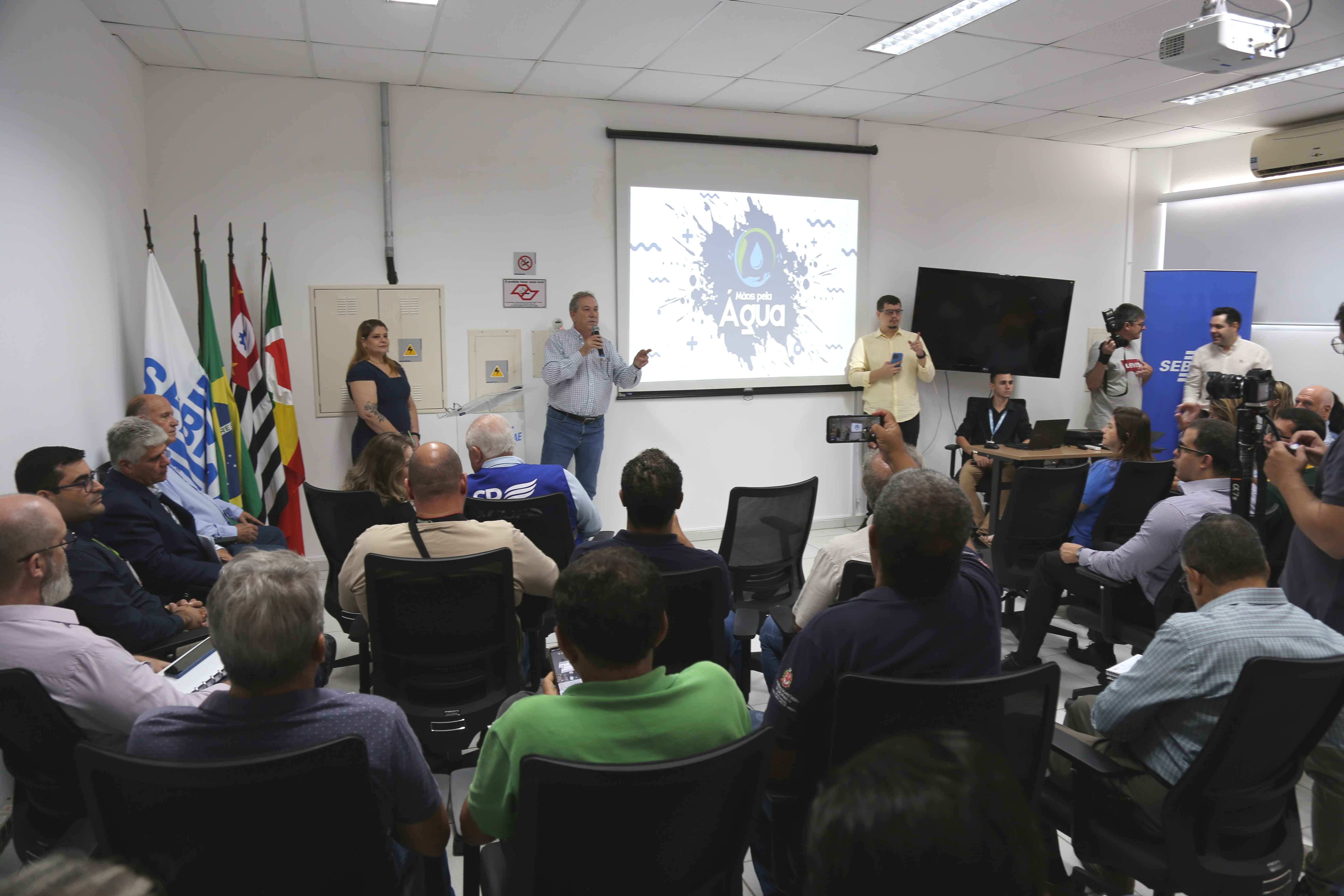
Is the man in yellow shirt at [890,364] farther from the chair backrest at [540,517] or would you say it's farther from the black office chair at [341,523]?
the black office chair at [341,523]

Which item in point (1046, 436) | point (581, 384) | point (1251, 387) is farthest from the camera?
point (1046, 436)

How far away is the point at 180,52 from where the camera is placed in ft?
15.0

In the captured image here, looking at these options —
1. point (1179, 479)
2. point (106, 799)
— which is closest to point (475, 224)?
point (1179, 479)

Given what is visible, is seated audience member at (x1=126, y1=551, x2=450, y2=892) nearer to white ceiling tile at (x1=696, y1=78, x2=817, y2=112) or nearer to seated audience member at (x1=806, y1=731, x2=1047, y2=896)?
seated audience member at (x1=806, y1=731, x2=1047, y2=896)

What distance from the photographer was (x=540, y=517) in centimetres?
300

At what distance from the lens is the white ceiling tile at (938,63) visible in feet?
14.9

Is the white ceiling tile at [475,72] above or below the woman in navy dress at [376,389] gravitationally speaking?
above

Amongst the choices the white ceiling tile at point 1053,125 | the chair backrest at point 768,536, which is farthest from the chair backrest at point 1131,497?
the white ceiling tile at point 1053,125

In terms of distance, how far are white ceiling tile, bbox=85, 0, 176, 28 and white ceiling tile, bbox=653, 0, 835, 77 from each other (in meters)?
2.55

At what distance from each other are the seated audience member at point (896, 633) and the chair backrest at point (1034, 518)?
6.64 ft

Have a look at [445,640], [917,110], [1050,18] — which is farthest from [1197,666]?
[917,110]

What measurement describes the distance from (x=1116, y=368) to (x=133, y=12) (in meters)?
7.30

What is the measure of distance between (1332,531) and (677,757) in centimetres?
205

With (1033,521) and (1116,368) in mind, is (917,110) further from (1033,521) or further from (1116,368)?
(1033,521)
